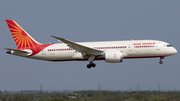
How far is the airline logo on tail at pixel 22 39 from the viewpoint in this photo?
49744 mm

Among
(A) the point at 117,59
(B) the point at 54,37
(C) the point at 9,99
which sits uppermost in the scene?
(B) the point at 54,37

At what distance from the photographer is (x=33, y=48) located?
4972 cm

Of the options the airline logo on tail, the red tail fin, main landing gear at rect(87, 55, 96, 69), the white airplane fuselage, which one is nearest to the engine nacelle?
the white airplane fuselage

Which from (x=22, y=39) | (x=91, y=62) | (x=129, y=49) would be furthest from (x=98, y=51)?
(x=22, y=39)

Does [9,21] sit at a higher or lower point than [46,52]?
higher

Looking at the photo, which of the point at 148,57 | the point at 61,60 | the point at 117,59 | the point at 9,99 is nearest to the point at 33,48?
the point at 61,60

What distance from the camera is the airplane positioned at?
45.2m

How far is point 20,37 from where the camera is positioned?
51.8 meters

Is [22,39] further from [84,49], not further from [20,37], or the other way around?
[84,49]

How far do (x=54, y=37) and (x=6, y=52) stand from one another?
40.5ft

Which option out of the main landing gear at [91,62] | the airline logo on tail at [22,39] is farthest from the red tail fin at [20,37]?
the main landing gear at [91,62]

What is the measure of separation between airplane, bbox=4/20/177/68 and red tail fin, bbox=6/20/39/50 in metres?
0.35

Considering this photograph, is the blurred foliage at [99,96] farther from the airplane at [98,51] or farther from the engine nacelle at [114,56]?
the engine nacelle at [114,56]

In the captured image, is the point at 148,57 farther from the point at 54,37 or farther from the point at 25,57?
the point at 25,57
